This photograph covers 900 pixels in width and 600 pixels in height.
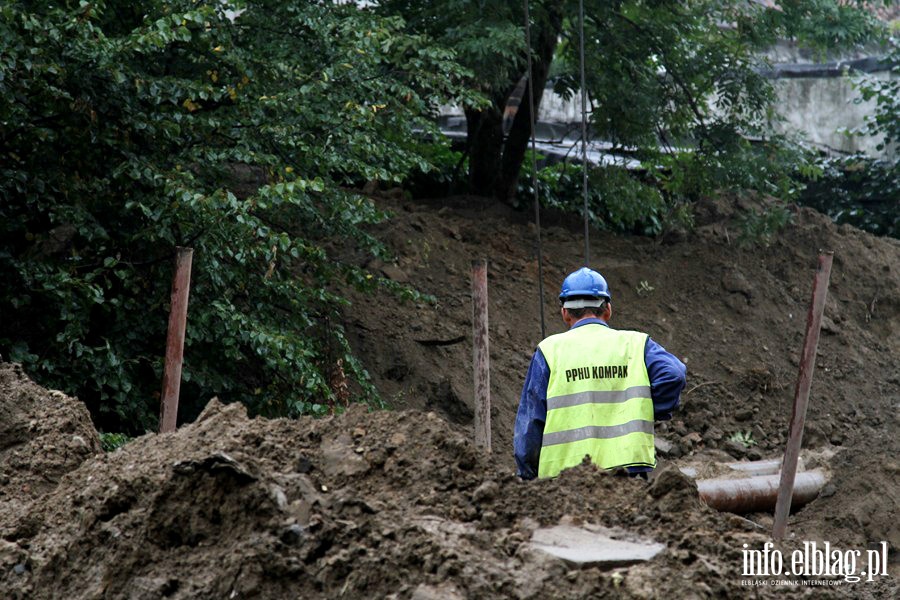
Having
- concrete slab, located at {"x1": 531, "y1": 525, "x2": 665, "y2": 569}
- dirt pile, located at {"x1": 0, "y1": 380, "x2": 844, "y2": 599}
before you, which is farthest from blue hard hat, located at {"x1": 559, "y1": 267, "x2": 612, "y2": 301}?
concrete slab, located at {"x1": 531, "y1": 525, "x2": 665, "y2": 569}

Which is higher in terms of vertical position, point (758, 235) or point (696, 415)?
point (758, 235)

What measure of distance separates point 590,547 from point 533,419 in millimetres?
1426

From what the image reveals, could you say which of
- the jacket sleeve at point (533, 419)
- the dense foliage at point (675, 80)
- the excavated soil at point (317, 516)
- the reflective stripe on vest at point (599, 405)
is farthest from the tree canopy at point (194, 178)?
the reflective stripe on vest at point (599, 405)

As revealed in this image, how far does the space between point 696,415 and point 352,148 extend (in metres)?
4.35

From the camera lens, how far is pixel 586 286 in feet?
16.8

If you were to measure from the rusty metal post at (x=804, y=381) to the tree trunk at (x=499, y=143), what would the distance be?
5981 mm

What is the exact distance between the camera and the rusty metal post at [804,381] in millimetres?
6207

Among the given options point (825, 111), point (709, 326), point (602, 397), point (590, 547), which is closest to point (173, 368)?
point (602, 397)

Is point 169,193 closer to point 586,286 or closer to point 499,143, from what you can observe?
point 586,286

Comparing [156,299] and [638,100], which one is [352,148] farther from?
[638,100]

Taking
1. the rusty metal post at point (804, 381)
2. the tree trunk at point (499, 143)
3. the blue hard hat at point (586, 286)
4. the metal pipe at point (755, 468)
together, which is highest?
the tree trunk at point (499, 143)

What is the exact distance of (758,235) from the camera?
12.5 meters

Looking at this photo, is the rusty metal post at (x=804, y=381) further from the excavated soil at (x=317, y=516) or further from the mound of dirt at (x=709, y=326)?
the mound of dirt at (x=709, y=326)

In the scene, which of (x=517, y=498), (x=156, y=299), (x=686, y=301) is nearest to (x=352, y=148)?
(x=156, y=299)
